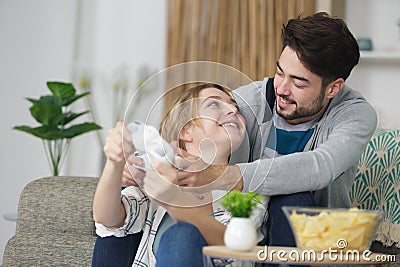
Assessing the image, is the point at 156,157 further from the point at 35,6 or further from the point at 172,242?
the point at 35,6

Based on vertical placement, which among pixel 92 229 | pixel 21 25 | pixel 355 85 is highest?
pixel 21 25

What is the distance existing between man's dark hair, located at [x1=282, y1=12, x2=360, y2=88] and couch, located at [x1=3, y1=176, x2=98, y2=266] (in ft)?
2.75

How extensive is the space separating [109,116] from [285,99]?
78.3 inches

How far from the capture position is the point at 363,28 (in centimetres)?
380

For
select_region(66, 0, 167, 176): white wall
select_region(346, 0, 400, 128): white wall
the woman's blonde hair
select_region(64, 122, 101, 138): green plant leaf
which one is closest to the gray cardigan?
the woman's blonde hair

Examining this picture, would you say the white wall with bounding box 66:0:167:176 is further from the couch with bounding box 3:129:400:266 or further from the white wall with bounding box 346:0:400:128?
the couch with bounding box 3:129:400:266

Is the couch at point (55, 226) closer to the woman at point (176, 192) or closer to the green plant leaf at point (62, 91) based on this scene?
the woman at point (176, 192)

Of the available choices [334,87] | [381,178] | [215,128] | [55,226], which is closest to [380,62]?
[381,178]

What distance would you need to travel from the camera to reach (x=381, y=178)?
8.27ft

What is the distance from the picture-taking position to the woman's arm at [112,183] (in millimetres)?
1682

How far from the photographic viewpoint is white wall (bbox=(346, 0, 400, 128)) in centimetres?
375

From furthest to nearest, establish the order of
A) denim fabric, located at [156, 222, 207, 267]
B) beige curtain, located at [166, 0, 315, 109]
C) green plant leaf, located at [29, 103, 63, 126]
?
beige curtain, located at [166, 0, 315, 109]
green plant leaf, located at [29, 103, 63, 126]
denim fabric, located at [156, 222, 207, 267]

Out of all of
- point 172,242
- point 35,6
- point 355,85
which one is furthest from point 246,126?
point 35,6

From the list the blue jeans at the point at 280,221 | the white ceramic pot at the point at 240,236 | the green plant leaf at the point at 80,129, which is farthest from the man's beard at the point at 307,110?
the green plant leaf at the point at 80,129
